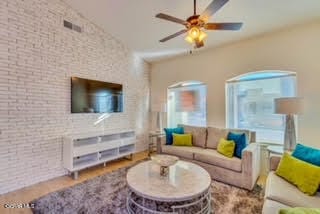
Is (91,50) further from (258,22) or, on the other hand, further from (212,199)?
(212,199)

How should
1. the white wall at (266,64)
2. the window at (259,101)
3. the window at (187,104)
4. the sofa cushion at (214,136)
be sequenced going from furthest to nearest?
the window at (187,104)
the sofa cushion at (214,136)
the window at (259,101)
the white wall at (266,64)

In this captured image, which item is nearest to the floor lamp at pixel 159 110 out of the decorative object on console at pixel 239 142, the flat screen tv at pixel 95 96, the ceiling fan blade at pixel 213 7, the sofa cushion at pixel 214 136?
the flat screen tv at pixel 95 96

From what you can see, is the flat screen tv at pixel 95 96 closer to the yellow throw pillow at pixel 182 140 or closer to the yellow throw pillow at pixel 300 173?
the yellow throw pillow at pixel 182 140

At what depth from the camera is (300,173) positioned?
1945 mm

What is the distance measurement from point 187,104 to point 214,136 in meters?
1.47

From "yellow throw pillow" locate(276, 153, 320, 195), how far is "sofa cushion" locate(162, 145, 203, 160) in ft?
5.20

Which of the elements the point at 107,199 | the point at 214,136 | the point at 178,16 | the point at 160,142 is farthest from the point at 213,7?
the point at 160,142

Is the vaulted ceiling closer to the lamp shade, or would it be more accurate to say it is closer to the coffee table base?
the lamp shade

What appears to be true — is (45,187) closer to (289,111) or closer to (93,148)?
(93,148)

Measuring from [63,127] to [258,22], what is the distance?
13.4 feet

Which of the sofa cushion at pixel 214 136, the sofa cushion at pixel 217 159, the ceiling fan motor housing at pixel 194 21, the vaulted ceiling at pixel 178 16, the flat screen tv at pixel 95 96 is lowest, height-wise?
the sofa cushion at pixel 217 159

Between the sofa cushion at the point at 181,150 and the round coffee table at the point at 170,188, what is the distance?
917 millimetres

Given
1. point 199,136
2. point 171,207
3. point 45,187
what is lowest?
point 45,187

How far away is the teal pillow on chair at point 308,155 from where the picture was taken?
6.52ft
